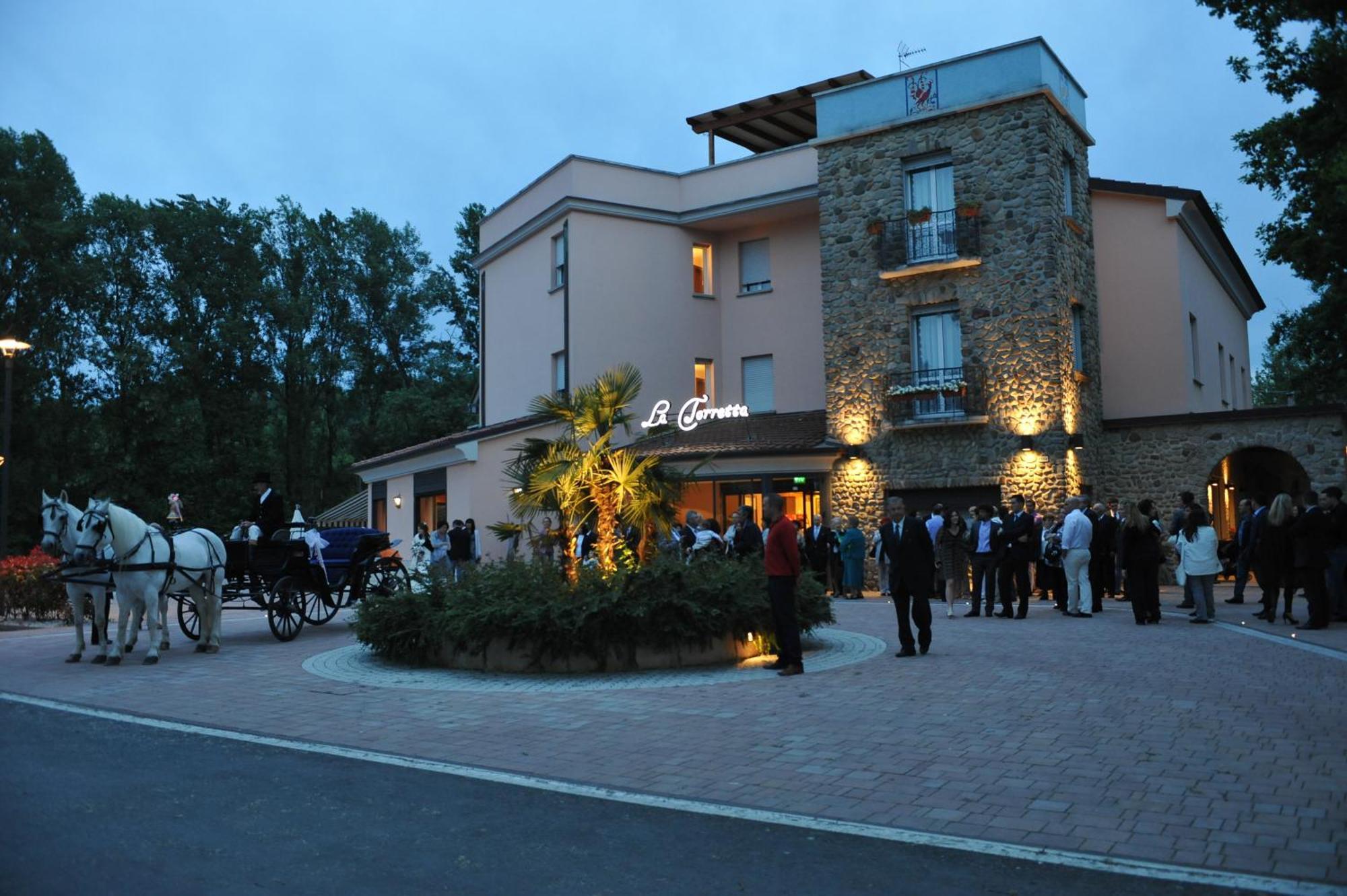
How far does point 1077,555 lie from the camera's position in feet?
Result: 54.3

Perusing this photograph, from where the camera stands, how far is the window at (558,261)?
2964cm

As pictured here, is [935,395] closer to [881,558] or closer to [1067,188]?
[881,558]

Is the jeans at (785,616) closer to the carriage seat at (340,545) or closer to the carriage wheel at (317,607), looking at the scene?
the carriage seat at (340,545)

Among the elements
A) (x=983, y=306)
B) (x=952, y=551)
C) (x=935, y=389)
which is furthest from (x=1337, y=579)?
(x=983, y=306)

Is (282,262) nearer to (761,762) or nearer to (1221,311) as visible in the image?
(1221,311)

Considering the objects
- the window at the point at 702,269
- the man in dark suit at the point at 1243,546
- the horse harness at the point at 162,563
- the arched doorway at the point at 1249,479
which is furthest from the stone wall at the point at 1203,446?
the horse harness at the point at 162,563

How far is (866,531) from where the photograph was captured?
996 inches

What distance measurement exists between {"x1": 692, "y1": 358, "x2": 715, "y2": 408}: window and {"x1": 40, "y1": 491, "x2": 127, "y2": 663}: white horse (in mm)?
19519

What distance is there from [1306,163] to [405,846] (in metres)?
24.5

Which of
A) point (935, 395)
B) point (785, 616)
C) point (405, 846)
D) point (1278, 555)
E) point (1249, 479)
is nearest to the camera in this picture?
point (405, 846)

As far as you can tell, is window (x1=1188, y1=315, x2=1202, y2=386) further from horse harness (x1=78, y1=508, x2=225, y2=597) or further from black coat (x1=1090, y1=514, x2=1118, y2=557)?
horse harness (x1=78, y1=508, x2=225, y2=597)

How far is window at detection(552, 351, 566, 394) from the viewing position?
29750mm

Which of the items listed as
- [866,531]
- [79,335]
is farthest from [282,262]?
[866,531]

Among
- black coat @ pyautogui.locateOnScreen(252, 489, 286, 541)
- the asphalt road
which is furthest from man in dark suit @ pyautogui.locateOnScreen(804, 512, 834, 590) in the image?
the asphalt road
